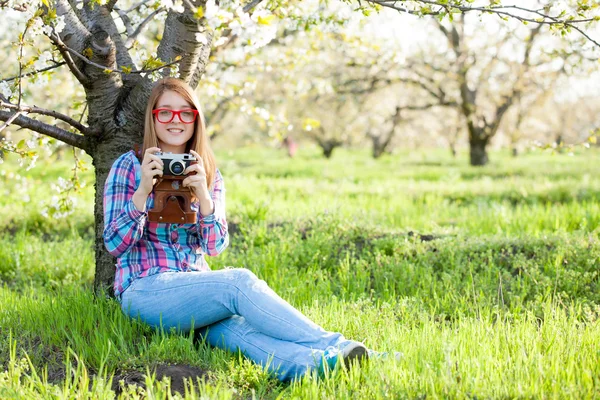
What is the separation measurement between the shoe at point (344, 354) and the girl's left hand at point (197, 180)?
41.1 inches

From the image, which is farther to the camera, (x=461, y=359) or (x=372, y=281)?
(x=372, y=281)

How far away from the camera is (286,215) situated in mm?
6531

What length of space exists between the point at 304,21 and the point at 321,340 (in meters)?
3.16

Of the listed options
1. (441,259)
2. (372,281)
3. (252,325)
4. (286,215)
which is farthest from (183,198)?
(286,215)

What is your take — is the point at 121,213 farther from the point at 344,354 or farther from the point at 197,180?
the point at 344,354

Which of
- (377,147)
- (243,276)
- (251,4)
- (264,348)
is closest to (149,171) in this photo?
(243,276)

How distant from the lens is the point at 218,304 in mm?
2977

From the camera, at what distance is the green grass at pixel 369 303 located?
253 cm

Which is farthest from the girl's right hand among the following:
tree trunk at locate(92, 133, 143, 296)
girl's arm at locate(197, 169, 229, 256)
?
tree trunk at locate(92, 133, 143, 296)

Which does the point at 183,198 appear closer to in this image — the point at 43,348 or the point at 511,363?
the point at 43,348

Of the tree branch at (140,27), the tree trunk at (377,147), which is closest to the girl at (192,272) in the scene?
the tree branch at (140,27)

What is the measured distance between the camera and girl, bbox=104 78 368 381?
2820mm

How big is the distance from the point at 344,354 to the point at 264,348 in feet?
1.36

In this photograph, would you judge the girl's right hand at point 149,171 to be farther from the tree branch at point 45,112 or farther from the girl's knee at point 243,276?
the tree branch at point 45,112
